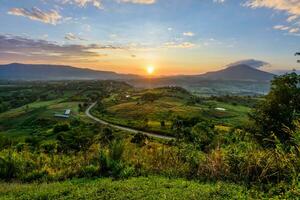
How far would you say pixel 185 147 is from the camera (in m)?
10.6

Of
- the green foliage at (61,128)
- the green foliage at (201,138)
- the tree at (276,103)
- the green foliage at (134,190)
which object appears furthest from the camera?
the green foliage at (61,128)

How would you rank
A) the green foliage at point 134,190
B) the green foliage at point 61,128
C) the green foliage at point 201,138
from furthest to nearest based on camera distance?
the green foliage at point 61,128
the green foliage at point 201,138
the green foliage at point 134,190

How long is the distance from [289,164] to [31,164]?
317 inches

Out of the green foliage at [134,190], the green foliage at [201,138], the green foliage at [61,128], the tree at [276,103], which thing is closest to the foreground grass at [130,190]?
the green foliage at [134,190]

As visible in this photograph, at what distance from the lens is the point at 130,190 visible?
773 cm

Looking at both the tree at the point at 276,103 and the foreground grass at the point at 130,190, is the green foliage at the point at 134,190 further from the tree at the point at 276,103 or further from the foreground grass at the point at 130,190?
the tree at the point at 276,103

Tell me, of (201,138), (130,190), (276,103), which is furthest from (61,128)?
(130,190)

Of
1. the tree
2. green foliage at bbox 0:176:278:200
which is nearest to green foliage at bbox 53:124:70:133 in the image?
the tree

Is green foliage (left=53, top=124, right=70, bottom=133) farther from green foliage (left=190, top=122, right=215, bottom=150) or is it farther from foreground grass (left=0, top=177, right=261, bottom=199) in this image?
foreground grass (left=0, top=177, right=261, bottom=199)

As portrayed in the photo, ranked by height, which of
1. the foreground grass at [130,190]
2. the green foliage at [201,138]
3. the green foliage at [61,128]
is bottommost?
the green foliage at [61,128]

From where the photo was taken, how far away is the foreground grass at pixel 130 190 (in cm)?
730

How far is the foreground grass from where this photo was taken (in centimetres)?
730

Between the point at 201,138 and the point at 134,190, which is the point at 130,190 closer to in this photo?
the point at 134,190

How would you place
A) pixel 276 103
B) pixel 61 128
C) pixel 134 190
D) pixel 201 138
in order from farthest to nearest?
pixel 61 128 → pixel 276 103 → pixel 201 138 → pixel 134 190
